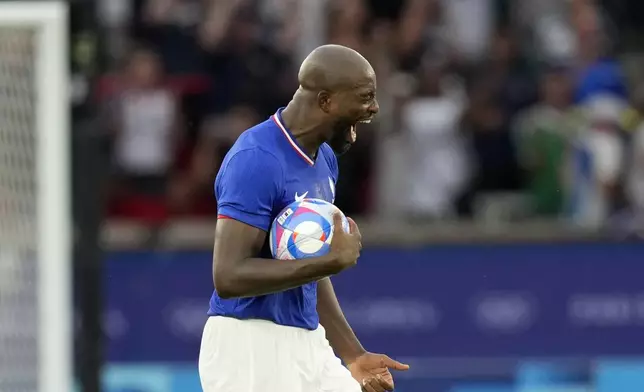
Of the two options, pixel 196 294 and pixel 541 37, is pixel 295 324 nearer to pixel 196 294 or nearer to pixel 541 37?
pixel 196 294

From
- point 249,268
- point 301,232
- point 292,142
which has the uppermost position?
point 292,142

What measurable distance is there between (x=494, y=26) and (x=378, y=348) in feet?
9.73

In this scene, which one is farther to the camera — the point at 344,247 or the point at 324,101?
the point at 324,101

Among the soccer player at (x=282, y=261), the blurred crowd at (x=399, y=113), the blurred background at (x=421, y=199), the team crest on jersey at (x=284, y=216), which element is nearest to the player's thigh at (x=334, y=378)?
the soccer player at (x=282, y=261)

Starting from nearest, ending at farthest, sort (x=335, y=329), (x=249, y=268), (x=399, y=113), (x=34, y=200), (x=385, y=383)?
1. (x=249, y=268)
2. (x=385, y=383)
3. (x=335, y=329)
4. (x=34, y=200)
5. (x=399, y=113)

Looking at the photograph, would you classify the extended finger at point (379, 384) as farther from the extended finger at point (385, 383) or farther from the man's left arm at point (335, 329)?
the man's left arm at point (335, 329)

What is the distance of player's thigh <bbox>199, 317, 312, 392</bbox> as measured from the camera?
215 inches

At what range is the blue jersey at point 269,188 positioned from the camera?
17.3 feet

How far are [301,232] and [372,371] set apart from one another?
32.1 inches

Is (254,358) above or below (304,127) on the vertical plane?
below

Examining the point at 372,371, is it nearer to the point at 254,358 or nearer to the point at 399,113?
the point at 254,358

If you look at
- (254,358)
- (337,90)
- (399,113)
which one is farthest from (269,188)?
(399,113)

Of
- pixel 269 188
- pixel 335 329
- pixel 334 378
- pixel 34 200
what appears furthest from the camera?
pixel 34 200

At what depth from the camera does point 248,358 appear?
5.48 m
